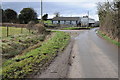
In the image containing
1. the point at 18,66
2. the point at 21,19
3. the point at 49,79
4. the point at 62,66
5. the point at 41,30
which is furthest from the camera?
the point at 21,19

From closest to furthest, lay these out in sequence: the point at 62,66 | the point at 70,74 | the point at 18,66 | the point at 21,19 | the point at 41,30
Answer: the point at 70,74 < the point at 18,66 < the point at 62,66 < the point at 41,30 < the point at 21,19

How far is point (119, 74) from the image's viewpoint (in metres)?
6.96

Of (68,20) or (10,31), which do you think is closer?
(10,31)

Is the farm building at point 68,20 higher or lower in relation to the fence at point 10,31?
higher

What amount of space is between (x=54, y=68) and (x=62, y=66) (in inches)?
21.9

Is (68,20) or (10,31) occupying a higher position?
(68,20)

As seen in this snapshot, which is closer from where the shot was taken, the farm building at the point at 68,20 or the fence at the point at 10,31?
the fence at the point at 10,31

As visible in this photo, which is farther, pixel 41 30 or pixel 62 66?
pixel 41 30

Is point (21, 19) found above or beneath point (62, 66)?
above

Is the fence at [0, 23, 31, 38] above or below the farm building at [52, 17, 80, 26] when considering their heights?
below

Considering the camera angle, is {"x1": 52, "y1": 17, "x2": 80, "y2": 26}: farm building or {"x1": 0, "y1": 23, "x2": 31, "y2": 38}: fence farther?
{"x1": 52, "y1": 17, "x2": 80, "y2": 26}: farm building

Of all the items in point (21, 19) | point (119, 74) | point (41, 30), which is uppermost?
point (21, 19)

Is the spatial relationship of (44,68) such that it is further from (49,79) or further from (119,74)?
(119,74)

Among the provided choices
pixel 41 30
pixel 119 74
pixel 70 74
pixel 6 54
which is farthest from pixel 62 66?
pixel 41 30
